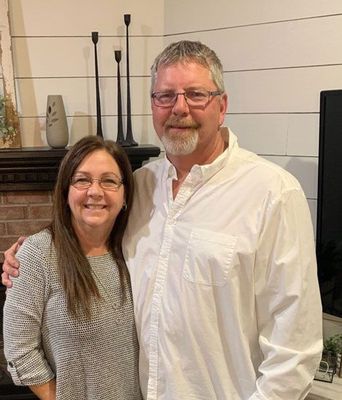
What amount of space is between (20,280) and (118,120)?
4.09 feet

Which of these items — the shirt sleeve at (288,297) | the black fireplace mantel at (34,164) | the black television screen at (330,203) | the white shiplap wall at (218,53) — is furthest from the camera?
the black fireplace mantel at (34,164)

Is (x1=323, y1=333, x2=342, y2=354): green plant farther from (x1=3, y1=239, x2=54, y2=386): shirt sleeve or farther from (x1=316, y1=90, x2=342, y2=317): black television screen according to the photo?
(x1=3, y1=239, x2=54, y2=386): shirt sleeve

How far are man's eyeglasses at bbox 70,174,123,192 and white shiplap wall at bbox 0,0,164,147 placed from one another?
3.63 ft

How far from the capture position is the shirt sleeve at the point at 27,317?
1271 mm

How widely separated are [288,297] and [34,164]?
1506mm

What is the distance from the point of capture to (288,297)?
1.16 metres

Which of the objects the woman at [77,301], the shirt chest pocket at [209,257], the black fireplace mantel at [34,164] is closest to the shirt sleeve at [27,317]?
the woman at [77,301]

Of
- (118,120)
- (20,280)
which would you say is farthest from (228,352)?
(118,120)

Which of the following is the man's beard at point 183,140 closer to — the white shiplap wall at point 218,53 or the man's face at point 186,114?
the man's face at point 186,114

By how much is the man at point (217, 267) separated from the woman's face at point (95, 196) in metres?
0.16

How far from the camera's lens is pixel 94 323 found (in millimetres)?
1293

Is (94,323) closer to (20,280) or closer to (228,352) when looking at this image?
(20,280)

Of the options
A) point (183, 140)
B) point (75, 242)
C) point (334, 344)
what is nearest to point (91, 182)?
point (75, 242)

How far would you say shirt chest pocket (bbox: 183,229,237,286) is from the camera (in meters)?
1.20
